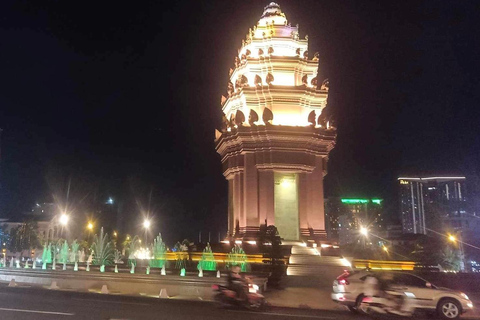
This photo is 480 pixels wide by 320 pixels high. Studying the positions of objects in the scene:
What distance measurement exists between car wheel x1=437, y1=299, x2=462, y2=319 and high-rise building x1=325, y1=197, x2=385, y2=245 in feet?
219

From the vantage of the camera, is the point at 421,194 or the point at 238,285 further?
the point at 421,194

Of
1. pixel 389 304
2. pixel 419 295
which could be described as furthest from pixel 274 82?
pixel 389 304

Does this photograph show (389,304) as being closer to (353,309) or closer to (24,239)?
(353,309)

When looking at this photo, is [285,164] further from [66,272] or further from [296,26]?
[66,272]

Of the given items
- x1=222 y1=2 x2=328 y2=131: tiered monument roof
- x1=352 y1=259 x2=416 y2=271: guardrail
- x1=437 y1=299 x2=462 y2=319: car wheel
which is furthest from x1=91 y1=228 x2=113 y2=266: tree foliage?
x1=437 y1=299 x2=462 y2=319: car wheel

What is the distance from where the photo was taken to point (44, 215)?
78.1 metres

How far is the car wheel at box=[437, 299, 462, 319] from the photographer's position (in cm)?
1525

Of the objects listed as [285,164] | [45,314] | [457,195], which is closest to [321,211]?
[285,164]

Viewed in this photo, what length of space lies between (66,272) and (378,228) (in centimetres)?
7381

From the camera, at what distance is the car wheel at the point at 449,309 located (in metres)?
15.2

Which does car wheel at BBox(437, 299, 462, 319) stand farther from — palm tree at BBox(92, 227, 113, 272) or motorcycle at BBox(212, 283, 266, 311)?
palm tree at BBox(92, 227, 113, 272)

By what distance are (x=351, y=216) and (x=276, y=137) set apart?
6668 centimetres

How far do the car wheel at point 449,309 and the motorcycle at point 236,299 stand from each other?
597cm

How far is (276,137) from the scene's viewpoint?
1262 inches
